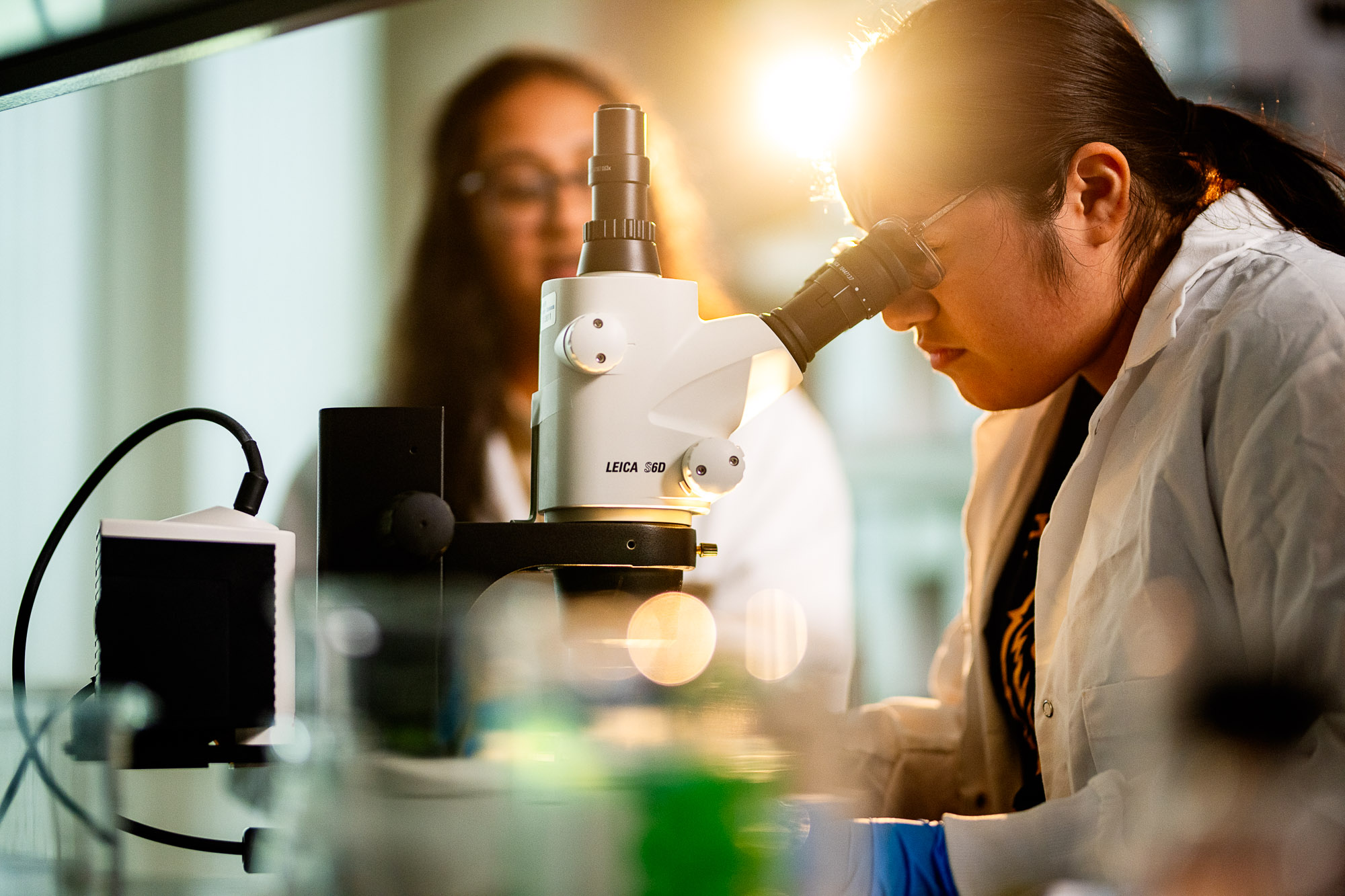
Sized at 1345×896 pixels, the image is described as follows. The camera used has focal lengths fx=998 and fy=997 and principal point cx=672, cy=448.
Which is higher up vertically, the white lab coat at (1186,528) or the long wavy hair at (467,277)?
the long wavy hair at (467,277)

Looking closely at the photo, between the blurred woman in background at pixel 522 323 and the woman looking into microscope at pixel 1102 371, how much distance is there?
1.67ft

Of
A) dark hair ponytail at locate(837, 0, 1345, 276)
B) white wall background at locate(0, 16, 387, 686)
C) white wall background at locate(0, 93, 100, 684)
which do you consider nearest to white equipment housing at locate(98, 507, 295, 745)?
dark hair ponytail at locate(837, 0, 1345, 276)

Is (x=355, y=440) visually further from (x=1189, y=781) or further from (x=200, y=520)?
(x=1189, y=781)

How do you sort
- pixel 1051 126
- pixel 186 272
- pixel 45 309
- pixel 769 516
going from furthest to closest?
pixel 186 272 < pixel 45 309 < pixel 769 516 < pixel 1051 126

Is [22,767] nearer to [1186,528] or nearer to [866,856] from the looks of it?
[866,856]

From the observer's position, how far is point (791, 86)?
2441 millimetres

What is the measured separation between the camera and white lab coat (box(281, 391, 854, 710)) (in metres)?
1.68

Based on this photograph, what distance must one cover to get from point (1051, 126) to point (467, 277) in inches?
46.4

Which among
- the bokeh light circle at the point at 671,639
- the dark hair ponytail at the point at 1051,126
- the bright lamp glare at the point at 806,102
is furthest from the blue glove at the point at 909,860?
the bright lamp glare at the point at 806,102

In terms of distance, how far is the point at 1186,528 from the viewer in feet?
2.84

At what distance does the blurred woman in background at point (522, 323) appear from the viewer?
5.68ft

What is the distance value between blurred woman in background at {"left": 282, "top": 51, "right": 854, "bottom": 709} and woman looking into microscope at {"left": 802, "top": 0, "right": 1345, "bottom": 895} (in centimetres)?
51

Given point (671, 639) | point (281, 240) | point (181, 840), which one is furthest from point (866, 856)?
point (281, 240)

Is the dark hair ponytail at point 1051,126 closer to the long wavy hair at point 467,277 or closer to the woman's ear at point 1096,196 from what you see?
the woman's ear at point 1096,196
